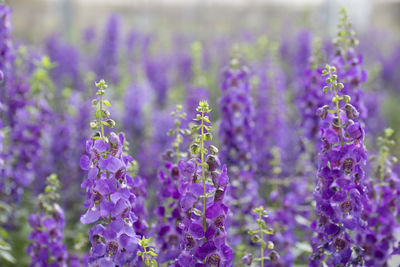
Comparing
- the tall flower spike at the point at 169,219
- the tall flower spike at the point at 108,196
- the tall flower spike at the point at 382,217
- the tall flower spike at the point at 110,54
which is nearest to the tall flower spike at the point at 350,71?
the tall flower spike at the point at 382,217

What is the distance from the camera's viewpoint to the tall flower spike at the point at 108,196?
6.86ft

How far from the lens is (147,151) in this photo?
5207 mm

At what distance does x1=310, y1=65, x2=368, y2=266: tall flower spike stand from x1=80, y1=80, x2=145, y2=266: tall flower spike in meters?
0.84

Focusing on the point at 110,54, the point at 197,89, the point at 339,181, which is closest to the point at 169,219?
the point at 339,181

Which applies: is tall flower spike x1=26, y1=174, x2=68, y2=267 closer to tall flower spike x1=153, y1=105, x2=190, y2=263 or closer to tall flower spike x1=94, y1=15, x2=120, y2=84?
tall flower spike x1=153, y1=105, x2=190, y2=263

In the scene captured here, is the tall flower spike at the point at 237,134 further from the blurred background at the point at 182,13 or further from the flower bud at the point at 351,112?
the blurred background at the point at 182,13

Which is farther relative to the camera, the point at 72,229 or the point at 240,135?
the point at 72,229

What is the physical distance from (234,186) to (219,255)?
1575mm

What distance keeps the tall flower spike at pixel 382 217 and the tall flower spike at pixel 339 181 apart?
41 centimetres

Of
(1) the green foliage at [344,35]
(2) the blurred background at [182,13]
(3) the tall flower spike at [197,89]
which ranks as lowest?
(1) the green foliage at [344,35]

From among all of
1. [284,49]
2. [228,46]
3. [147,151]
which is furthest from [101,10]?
[147,151]

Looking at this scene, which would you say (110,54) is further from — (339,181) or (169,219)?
(339,181)

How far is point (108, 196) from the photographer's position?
212 centimetres

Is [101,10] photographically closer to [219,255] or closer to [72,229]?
[72,229]
